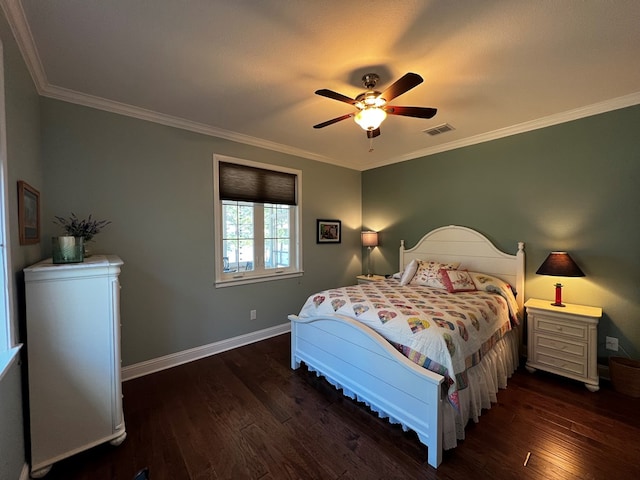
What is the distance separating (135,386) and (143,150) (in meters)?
2.23

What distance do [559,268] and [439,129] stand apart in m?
1.86

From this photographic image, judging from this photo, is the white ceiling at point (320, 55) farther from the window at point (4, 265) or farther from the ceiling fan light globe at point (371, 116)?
the window at point (4, 265)

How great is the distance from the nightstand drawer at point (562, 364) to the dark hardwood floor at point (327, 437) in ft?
0.43

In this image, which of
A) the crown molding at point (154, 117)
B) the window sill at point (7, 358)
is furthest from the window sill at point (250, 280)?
the window sill at point (7, 358)

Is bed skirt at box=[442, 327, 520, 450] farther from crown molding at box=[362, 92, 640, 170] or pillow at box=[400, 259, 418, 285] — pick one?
crown molding at box=[362, 92, 640, 170]

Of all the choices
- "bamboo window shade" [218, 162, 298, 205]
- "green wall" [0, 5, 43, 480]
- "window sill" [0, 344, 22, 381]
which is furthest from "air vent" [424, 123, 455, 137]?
"window sill" [0, 344, 22, 381]

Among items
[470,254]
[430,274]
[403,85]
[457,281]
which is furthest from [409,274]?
[403,85]

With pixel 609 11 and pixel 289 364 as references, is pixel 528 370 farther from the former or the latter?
pixel 609 11

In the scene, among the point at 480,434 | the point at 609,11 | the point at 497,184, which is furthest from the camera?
the point at 497,184

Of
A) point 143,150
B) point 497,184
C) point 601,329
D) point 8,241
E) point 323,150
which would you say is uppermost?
point 323,150

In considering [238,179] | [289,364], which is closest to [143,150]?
[238,179]

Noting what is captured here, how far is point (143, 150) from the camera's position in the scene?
8.66 feet

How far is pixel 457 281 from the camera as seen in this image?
2932 millimetres

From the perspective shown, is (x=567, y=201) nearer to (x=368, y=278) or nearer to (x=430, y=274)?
(x=430, y=274)
